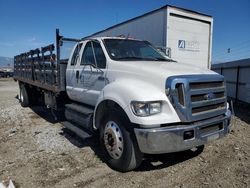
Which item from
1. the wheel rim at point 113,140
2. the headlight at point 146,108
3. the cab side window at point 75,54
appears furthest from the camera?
the cab side window at point 75,54

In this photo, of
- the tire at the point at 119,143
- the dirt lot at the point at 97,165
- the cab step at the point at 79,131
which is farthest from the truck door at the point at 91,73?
the dirt lot at the point at 97,165

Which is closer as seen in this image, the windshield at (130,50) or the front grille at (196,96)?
the front grille at (196,96)

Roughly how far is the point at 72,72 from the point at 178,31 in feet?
15.9

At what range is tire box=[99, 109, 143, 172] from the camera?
3.80 meters

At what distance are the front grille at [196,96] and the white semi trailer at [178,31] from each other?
446 cm

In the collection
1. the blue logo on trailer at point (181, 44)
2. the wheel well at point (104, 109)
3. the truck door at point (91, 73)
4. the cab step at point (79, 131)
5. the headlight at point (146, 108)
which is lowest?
the cab step at point (79, 131)

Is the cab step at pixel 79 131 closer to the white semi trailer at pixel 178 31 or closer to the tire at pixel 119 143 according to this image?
the tire at pixel 119 143

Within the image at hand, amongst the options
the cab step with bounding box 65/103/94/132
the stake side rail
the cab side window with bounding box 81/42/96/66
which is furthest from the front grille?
the stake side rail

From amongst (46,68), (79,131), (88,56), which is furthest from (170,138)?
(46,68)

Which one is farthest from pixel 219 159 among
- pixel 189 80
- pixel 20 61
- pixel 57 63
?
pixel 20 61

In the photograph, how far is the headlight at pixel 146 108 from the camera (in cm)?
355

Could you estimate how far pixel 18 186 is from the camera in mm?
3721

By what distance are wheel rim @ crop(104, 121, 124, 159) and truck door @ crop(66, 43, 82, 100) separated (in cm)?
194

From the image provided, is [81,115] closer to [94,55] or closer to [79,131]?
[79,131]
